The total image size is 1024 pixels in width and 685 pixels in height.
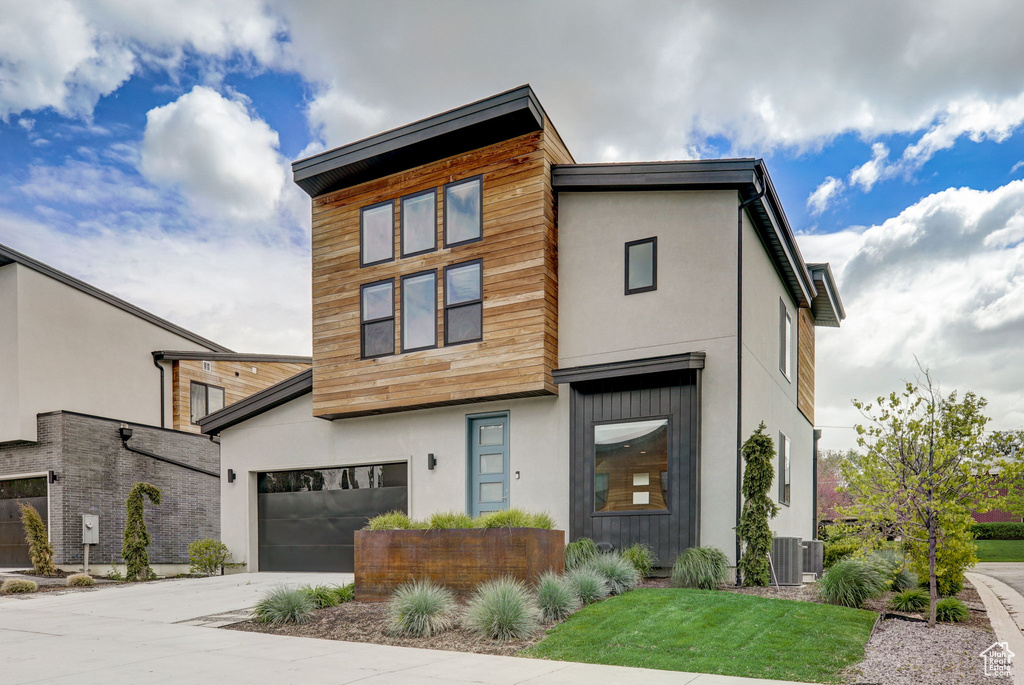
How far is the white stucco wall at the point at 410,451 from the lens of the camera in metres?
13.2

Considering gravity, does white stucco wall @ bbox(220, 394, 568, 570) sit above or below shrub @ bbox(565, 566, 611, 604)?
above

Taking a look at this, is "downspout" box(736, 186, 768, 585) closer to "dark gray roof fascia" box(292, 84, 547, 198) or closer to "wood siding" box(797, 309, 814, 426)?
"dark gray roof fascia" box(292, 84, 547, 198)

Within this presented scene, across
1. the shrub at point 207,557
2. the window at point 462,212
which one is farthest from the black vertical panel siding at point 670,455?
the shrub at point 207,557

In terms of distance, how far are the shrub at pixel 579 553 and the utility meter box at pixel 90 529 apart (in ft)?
38.6

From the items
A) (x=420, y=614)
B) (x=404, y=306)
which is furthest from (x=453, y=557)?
(x=404, y=306)

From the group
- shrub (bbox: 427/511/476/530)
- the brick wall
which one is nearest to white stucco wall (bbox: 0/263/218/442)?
the brick wall

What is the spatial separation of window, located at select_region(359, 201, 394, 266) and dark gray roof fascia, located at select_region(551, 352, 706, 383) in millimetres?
4371

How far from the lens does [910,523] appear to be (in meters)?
8.52

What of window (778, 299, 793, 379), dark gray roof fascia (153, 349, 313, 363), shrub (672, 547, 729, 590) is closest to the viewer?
shrub (672, 547, 729, 590)

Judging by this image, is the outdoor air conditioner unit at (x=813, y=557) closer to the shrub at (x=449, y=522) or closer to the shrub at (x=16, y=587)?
the shrub at (x=449, y=522)

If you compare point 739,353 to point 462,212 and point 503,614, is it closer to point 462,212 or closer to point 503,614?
point 462,212

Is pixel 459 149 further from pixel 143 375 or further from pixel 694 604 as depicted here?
pixel 143 375

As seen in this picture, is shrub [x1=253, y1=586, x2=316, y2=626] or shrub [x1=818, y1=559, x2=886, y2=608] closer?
shrub [x1=253, y1=586, x2=316, y2=626]

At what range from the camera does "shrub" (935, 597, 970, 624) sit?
8547 mm
